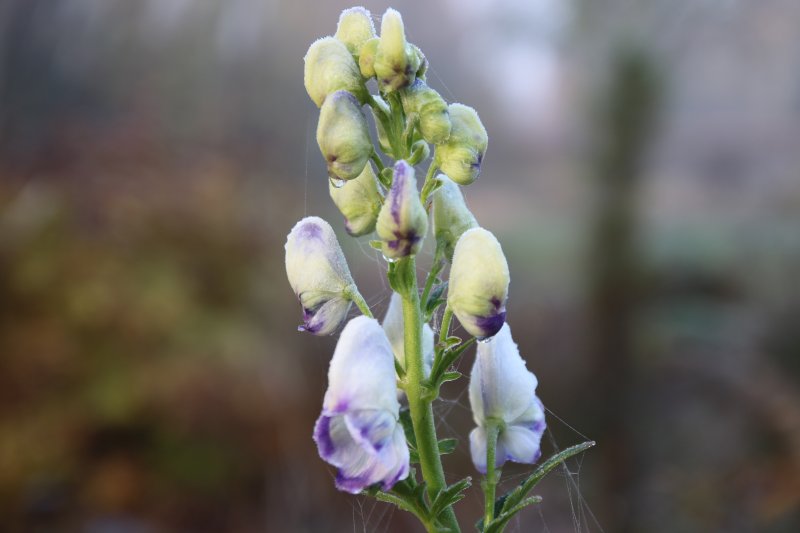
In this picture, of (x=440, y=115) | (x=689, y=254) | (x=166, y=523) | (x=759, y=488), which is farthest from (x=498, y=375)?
(x=689, y=254)

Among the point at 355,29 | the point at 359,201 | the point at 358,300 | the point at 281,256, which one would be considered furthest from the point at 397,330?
the point at 281,256

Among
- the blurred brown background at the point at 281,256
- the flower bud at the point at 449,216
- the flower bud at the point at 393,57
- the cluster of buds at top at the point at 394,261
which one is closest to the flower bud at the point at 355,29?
the cluster of buds at top at the point at 394,261

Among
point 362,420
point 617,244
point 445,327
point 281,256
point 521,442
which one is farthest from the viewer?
point 617,244

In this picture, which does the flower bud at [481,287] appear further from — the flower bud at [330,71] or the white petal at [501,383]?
the flower bud at [330,71]

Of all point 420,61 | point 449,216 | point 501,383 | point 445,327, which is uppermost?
point 420,61

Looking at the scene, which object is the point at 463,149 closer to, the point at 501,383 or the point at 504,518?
the point at 501,383

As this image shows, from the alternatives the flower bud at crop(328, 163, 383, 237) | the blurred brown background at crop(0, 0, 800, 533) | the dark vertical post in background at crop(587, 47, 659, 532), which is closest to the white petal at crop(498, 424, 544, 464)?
the flower bud at crop(328, 163, 383, 237)
